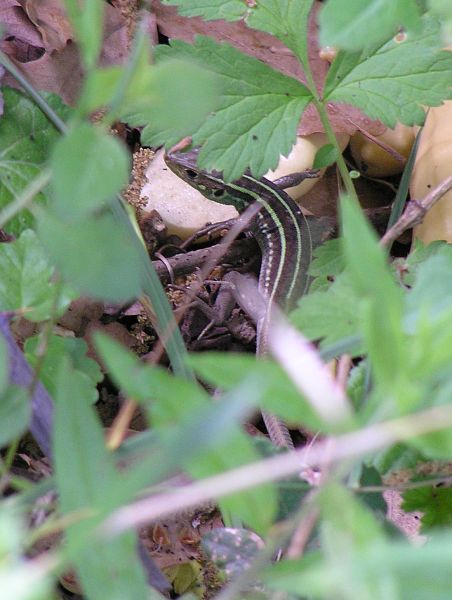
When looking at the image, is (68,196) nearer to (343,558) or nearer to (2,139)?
(343,558)

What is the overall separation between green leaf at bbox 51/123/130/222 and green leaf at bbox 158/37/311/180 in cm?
119

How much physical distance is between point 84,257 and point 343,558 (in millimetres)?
323

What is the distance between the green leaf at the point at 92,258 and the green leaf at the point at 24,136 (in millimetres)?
1145

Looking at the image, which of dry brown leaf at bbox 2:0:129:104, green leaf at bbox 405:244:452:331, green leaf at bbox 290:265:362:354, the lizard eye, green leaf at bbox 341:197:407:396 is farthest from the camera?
the lizard eye

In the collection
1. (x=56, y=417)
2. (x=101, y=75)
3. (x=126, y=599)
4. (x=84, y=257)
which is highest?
(x=101, y=75)

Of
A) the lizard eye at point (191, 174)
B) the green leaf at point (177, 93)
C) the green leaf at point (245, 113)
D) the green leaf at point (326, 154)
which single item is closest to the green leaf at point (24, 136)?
the green leaf at point (245, 113)

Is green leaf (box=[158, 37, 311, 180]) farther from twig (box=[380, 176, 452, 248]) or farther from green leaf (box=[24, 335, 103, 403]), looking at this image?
green leaf (box=[24, 335, 103, 403])

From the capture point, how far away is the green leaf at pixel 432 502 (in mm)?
1276

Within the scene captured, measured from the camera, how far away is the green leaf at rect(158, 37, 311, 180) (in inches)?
72.0

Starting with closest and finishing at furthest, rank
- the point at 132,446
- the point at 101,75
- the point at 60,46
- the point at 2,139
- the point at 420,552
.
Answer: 1. the point at 420,552
2. the point at 101,75
3. the point at 132,446
4. the point at 2,139
5. the point at 60,46

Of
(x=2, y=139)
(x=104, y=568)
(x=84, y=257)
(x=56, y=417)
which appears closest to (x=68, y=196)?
(x=84, y=257)

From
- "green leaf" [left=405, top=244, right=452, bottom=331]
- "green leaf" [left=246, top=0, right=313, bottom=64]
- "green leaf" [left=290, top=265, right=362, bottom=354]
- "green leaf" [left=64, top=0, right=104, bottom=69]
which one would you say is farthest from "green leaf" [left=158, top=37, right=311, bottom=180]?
"green leaf" [left=64, top=0, right=104, bottom=69]

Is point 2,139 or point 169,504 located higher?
point 169,504

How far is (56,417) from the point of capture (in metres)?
0.70
